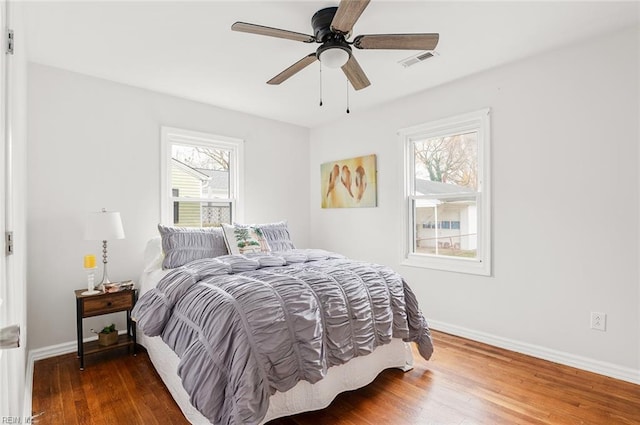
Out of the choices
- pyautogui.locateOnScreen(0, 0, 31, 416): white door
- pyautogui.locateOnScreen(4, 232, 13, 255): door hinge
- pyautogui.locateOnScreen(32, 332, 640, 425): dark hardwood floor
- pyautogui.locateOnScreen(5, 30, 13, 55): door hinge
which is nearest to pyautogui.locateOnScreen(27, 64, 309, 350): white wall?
pyautogui.locateOnScreen(32, 332, 640, 425): dark hardwood floor

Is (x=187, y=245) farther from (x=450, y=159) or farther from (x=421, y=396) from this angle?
(x=450, y=159)

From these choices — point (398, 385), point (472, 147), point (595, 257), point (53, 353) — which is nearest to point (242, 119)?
point (472, 147)

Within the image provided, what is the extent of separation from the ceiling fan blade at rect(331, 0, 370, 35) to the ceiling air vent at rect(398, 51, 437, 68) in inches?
42.2

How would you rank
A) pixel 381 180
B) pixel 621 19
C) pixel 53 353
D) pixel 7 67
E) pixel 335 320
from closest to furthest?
pixel 7 67, pixel 335 320, pixel 621 19, pixel 53 353, pixel 381 180

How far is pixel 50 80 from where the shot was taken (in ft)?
9.57

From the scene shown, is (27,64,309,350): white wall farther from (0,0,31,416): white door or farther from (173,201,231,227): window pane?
(0,0,31,416): white door

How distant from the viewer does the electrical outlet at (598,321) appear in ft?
8.27

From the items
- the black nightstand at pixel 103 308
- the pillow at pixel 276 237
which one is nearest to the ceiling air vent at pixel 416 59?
the pillow at pixel 276 237

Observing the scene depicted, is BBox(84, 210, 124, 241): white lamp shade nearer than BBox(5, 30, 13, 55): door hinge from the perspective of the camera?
No

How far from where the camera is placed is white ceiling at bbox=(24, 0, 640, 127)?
85.5 inches

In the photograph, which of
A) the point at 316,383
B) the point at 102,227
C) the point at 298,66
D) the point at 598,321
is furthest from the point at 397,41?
the point at 102,227

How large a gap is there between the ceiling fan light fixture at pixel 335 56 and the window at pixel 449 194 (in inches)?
64.9

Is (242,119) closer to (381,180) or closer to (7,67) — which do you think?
(381,180)

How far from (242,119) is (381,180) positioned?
1.87m
